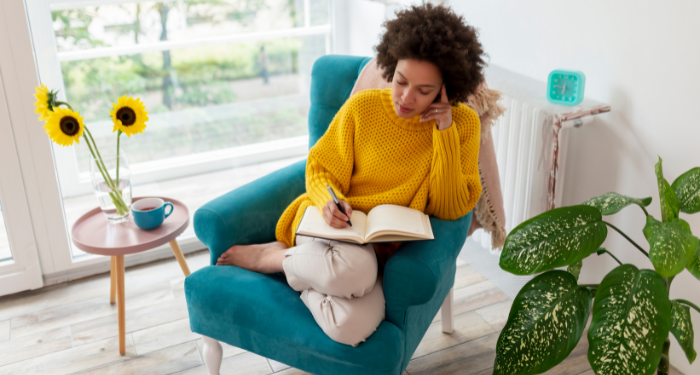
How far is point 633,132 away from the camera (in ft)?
5.38

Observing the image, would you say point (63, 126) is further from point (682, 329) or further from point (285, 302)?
point (682, 329)

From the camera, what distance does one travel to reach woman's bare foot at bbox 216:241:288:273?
4.93ft

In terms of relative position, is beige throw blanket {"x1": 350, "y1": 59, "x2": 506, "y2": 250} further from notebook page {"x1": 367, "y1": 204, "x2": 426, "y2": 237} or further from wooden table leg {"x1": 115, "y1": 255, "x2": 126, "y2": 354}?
wooden table leg {"x1": 115, "y1": 255, "x2": 126, "y2": 354}

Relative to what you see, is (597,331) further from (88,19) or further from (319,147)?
(88,19)

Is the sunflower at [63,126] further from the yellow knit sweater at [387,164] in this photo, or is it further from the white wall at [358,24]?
the white wall at [358,24]

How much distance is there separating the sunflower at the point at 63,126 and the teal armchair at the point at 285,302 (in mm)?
424

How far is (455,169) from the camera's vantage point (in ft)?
4.74

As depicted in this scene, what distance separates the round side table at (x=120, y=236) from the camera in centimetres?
165

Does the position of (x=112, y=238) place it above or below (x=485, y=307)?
above

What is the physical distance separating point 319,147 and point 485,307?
921 mm

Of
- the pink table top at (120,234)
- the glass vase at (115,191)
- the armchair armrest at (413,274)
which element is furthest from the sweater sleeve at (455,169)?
the glass vase at (115,191)

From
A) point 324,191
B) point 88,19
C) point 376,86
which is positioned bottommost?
point 324,191

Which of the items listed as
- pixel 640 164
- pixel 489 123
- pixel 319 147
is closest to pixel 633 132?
pixel 640 164

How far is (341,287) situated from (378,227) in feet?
0.55
